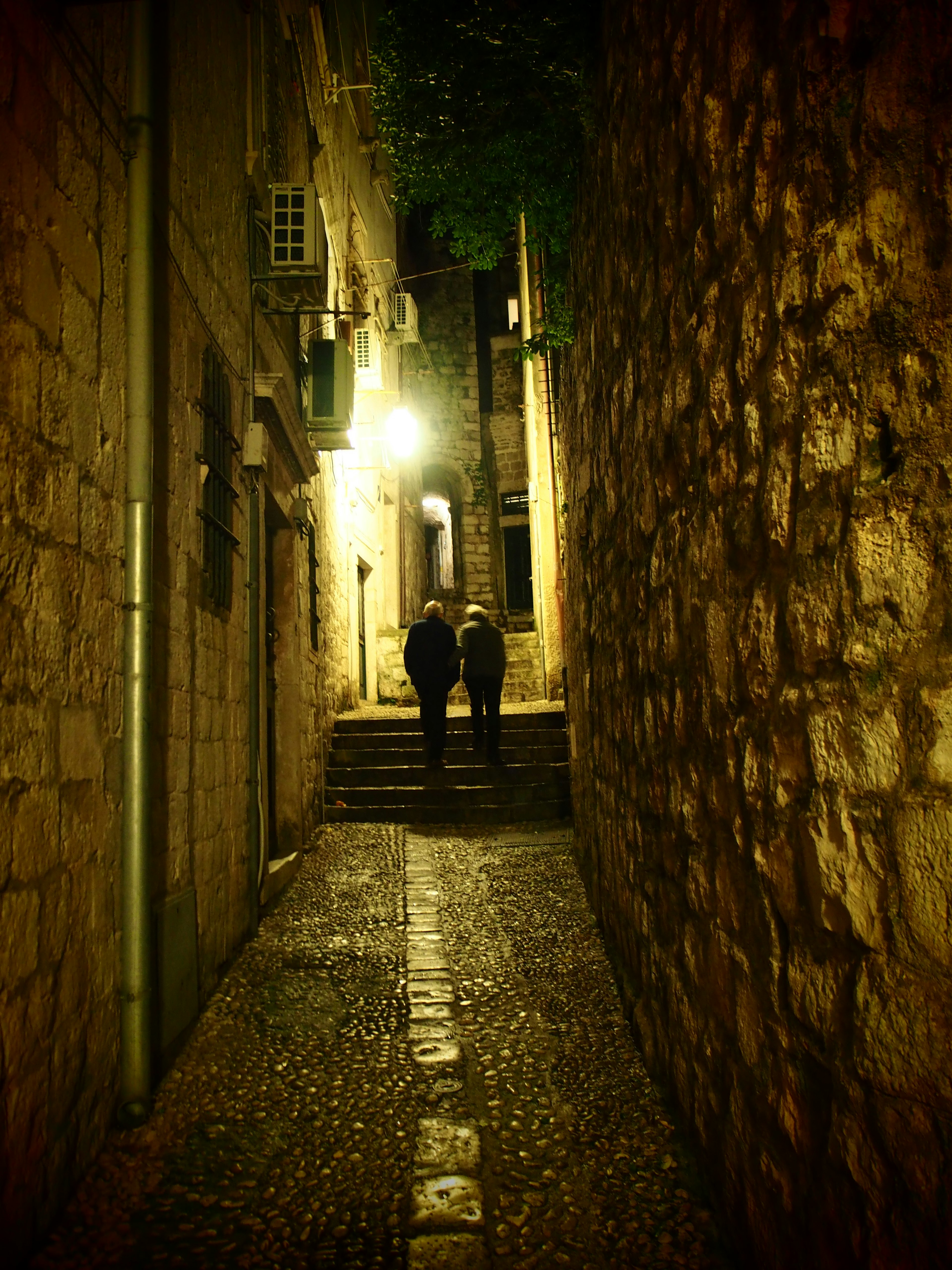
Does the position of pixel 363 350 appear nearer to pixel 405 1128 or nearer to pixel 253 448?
pixel 253 448

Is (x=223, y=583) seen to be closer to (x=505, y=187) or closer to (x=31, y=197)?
(x=31, y=197)

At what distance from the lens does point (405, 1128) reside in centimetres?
256

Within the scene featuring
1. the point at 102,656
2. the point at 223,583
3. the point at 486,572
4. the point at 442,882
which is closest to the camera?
the point at 102,656

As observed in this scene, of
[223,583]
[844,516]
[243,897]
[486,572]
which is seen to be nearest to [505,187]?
[223,583]

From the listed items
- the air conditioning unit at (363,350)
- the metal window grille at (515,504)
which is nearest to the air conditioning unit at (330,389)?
A: the air conditioning unit at (363,350)

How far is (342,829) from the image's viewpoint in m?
6.69

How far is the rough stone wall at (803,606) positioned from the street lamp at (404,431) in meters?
8.59

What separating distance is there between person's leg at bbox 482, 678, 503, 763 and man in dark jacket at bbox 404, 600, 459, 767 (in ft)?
1.19

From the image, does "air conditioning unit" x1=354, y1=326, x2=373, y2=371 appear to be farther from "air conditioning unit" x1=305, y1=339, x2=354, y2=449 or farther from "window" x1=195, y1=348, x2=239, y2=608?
"window" x1=195, y1=348, x2=239, y2=608

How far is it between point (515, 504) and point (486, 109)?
15445mm

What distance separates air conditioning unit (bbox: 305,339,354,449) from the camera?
652 centimetres

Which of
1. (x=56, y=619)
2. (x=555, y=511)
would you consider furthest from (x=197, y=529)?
(x=555, y=511)

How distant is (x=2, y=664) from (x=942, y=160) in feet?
7.12

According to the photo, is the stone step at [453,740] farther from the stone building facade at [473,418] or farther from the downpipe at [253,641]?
the stone building facade at [473,418]
